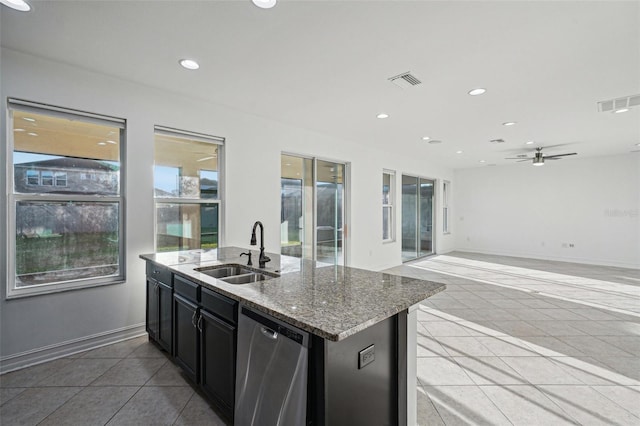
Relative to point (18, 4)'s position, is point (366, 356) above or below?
below

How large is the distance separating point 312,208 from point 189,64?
113 inches

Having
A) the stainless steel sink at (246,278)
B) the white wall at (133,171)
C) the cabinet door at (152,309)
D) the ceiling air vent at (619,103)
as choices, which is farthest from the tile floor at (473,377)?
the ceiling air vent at (619,103)

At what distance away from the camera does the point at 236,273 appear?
8.30 feet

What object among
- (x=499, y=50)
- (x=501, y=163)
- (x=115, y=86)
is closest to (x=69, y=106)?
(x=115, y=86)

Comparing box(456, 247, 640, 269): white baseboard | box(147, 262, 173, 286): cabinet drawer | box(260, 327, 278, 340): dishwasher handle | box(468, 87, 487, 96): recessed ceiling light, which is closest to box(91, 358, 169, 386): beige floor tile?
box(147, 262, 173, 286): cabinet drawer

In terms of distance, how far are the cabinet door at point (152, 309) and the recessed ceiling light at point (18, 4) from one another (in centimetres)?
220

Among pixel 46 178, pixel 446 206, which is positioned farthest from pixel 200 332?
pixel 446 206

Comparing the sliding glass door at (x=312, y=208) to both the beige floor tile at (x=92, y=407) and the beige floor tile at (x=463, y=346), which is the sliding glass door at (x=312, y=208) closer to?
the beige floor tile at (x=463, y=346)

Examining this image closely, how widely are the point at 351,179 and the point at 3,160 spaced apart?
4532 mm

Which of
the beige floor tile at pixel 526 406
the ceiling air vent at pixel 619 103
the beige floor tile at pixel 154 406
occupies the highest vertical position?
the ceiling air vent at pixel 619 103

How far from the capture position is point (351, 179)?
5.59 metres

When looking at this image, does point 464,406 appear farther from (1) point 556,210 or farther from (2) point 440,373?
(1) point 556,210

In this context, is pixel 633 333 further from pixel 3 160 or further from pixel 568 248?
pixel 3 160

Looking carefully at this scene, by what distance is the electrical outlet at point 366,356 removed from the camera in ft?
4.60
